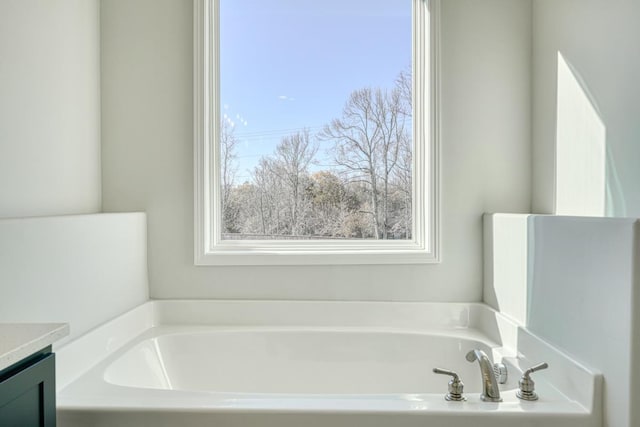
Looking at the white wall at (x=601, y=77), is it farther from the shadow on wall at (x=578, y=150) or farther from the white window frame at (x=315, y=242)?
the white window frame at (x=315, y=242)

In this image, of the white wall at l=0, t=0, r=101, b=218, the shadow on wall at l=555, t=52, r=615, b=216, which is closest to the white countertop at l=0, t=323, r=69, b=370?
the white wall at l=0, t=0, r=101, b=218

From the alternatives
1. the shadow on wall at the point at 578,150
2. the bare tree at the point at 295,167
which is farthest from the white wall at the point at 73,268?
the shadow on wall at the point at 578,150

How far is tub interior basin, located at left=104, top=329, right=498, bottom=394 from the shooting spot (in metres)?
2.00

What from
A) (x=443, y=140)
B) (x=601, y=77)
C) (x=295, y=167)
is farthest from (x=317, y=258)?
(x=601, y=77)

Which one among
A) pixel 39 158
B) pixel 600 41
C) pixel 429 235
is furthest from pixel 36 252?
pixel 600 41

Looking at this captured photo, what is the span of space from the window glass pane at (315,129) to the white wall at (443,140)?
21 centimetres

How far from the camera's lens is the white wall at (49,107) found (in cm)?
154

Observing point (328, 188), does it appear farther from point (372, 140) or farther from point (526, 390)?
point (526, 390)

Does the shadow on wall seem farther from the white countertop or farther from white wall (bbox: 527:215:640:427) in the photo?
the white countertop

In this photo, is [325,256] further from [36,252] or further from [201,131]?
[36,252]

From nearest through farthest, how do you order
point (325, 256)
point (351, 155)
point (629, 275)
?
point (629, 275), point (325, 256), point (351, 155)

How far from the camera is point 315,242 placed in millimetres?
2338

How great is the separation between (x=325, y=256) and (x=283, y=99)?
85 centimetres

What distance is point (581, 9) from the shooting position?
5.92 feet
